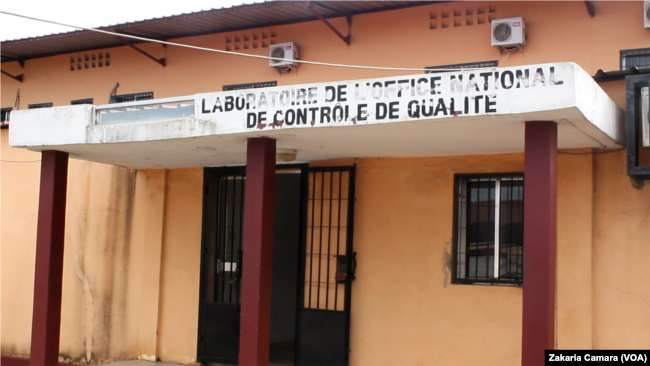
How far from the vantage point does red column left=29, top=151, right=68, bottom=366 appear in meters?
8.53

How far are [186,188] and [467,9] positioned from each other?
4662 millimetres

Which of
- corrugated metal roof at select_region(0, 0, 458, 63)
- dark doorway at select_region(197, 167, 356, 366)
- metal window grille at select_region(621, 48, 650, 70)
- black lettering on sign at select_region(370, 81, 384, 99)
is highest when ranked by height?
corrugated metal roof at select_region(0, 0, 458, 63)

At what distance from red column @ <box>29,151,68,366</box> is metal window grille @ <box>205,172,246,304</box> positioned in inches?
80.6

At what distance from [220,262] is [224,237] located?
0.37 metres

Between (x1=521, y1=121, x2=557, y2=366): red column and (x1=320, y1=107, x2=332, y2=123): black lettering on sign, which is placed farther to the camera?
(x1=320, y1=107, x2=332, y2=123): black lettering on sign

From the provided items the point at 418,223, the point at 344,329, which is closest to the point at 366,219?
the point at 418,223

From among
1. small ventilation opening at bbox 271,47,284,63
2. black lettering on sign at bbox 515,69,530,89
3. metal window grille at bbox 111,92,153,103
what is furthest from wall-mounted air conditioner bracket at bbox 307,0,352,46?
black lettering on sign at bbox 515,69,530,89

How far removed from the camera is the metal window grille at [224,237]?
988 cm

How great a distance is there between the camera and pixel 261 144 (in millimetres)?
7219

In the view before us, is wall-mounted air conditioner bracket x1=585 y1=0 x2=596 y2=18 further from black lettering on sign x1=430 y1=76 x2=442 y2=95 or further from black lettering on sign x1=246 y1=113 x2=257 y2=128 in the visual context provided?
black lettering on sign x1=246 y1=113 x2=257 y2=128

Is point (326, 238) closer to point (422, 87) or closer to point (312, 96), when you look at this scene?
point (312, 96)

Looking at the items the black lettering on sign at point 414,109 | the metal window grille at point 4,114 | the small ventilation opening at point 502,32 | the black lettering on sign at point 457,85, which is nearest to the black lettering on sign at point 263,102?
the black lettering on sign at point 414,109

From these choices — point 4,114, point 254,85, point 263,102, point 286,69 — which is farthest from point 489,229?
point 4,114

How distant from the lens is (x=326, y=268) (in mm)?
8914
